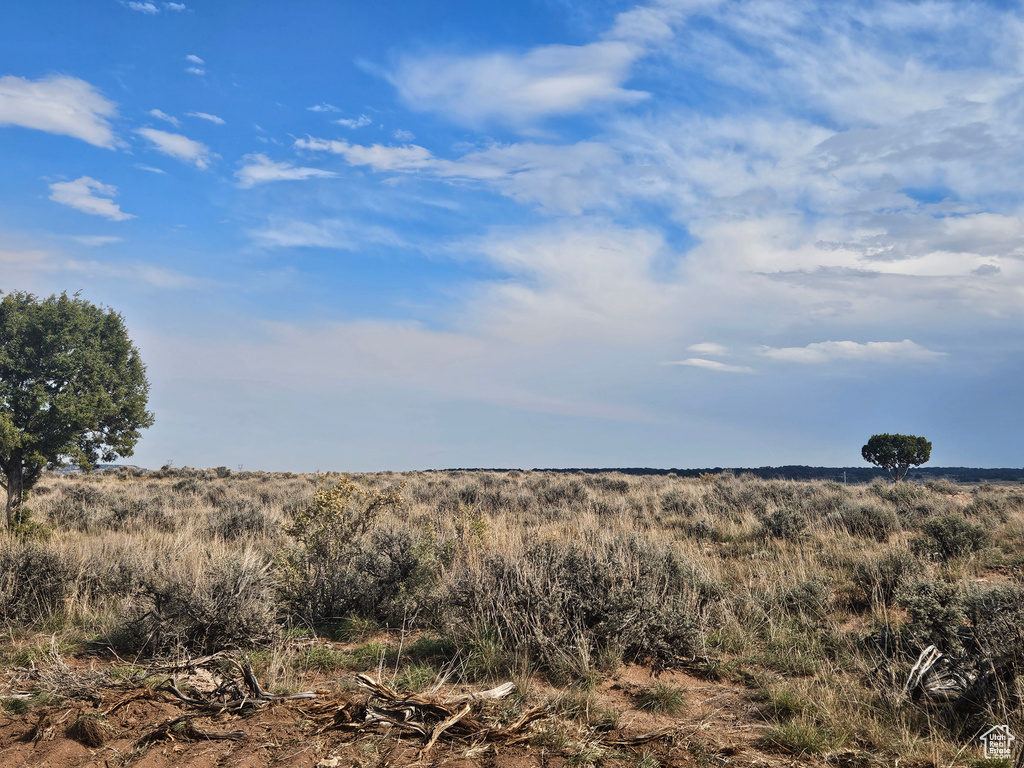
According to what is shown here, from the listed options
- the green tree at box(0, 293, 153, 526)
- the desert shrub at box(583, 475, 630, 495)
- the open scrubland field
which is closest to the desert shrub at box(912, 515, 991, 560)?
the open scrubland field

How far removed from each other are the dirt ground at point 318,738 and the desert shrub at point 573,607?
0.96m

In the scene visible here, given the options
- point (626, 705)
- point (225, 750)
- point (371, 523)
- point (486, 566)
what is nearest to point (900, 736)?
point (626, 705)

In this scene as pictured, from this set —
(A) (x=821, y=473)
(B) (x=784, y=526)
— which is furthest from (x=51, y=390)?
(A) (x=821, y=473)

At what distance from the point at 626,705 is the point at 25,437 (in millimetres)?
14452

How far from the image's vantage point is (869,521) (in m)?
13.9

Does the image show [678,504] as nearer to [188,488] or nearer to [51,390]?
[51,390]

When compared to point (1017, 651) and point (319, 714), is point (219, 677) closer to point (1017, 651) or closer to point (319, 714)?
point (319, 714)

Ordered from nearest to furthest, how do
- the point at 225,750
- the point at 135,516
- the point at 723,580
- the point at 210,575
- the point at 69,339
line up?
the point at 225,750
the point at 210,575
the point at 723,580
the point at 69,339
the point at 135,516

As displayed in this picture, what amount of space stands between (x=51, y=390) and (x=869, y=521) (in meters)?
19.4

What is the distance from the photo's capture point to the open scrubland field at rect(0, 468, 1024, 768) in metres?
4.11

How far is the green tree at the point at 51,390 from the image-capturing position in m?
13.6

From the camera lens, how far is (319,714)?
4.40 m

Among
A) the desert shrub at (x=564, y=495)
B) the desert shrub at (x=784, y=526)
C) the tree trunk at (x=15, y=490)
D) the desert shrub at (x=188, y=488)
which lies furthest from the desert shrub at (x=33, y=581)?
the desert shrub at (x=188, y=488)

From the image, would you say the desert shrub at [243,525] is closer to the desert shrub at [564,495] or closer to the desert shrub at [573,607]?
the desert shrub at [573,607]
